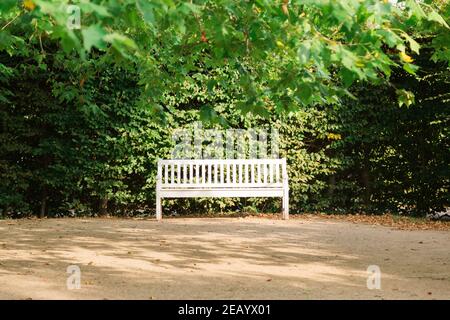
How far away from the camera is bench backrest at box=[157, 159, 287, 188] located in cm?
1017

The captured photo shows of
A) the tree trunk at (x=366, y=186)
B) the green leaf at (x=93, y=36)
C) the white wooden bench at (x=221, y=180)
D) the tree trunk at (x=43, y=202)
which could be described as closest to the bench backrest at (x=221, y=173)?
the white wooden bench at (x=221, y=180)

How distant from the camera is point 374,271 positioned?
17.0ft

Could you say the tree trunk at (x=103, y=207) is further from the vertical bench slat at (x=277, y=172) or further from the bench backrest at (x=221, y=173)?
the vertical bench slat at (x=277, y=172)

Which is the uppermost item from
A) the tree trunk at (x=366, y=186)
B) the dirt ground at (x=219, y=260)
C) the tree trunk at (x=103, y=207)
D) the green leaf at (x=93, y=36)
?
the green leaf at (x=93, y=36)

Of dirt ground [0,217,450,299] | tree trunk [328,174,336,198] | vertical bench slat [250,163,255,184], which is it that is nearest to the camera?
dirt ground [0,217,450,299]

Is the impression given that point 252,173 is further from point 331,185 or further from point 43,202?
point 43,202

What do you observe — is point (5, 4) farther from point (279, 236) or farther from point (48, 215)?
point (48, 215)

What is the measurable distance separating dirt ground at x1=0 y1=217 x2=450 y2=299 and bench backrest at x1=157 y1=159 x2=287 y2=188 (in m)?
1.18

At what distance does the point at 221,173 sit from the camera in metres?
10.4

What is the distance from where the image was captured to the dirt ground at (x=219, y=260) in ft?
14.4

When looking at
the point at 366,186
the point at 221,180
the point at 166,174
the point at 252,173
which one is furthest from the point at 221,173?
the point at 366,186

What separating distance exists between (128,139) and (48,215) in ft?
6.35

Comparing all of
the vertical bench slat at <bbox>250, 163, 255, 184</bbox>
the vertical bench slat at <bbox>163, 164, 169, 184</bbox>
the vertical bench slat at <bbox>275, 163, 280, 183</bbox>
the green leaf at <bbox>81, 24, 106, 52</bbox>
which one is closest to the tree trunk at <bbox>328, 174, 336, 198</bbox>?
the vertical bench slat at <bbox>275, 163, 280, 183</bbox>

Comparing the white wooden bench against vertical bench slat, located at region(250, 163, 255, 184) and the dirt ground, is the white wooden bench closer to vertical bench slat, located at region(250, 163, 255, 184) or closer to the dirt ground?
vertical bench slat, located at region(250, 163, 255, 184)
